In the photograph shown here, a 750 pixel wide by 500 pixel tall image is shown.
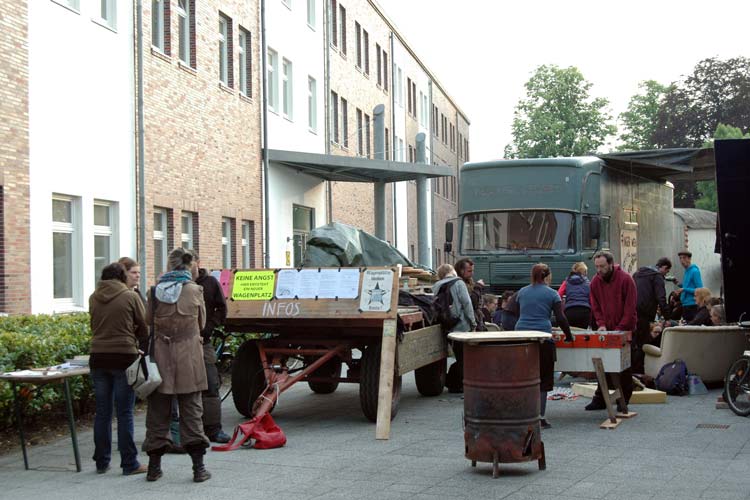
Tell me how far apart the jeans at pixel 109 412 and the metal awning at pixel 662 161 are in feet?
43.4

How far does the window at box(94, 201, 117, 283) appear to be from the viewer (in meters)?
17.5

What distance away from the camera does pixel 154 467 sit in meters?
8.18

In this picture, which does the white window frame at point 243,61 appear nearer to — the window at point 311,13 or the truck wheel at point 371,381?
the window at point 311,13

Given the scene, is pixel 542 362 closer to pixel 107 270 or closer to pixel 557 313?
pixel 557 313

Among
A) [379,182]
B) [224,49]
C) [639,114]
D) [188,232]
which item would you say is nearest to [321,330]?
[188,232]

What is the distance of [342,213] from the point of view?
33.1 meters

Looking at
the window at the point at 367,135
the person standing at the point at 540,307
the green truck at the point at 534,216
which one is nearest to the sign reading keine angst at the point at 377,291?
the person standing at the point at 540,307

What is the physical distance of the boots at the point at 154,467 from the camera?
8.16 metres

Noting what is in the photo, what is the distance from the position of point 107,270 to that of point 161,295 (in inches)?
25.2

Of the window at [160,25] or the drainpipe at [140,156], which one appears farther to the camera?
the window at [160,25]

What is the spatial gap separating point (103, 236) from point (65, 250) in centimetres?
124

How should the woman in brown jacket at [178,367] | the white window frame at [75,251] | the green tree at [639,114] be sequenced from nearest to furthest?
the woman in brown jacket at [178,367]
the white window frame at [75,251]
the green tree at [639,114]

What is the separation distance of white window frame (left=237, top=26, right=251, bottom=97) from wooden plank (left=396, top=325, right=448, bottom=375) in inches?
532

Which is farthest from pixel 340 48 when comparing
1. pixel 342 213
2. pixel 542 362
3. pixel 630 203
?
pixel 542 362
